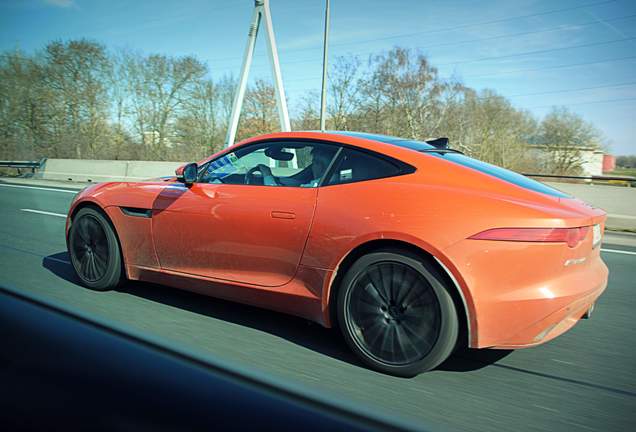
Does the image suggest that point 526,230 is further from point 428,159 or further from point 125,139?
point 125,139

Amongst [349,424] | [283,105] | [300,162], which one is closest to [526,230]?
[300,162]

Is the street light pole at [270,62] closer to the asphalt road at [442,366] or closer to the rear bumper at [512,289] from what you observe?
the asphalt road at [442,366]

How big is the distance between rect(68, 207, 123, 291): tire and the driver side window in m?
1.07

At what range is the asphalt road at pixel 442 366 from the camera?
2480 mm

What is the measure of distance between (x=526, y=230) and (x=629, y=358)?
1.38 m

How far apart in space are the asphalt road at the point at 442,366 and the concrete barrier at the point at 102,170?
13827 millimetres

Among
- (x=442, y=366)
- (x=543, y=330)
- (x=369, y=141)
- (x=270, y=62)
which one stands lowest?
(x=442, y=366)

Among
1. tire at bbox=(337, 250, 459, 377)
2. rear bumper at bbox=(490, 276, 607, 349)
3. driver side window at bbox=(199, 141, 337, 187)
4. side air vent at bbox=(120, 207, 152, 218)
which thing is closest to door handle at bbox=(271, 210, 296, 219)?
driver side window at bbox=(199, 141, 337, 187)

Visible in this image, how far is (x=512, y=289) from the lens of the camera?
2678 mm

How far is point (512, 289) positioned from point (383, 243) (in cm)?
75

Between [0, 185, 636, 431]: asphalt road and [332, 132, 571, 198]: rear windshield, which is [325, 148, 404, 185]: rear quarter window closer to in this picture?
[332, 132, 571, 198]: rear windshield

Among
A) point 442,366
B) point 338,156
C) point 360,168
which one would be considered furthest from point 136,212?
point 442,366

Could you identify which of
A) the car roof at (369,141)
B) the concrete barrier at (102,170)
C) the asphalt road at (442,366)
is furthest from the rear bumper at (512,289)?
the concrete barrier at (102,170)

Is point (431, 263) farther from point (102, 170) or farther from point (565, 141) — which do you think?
point (565, 141)
